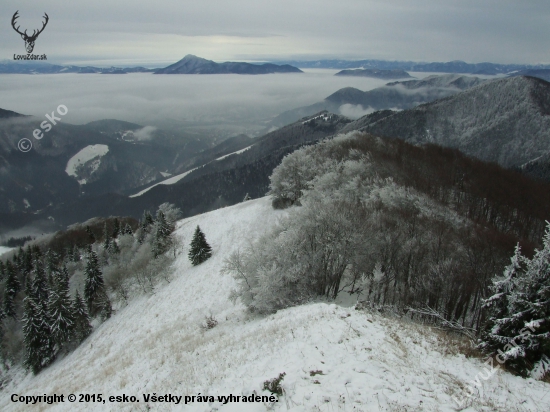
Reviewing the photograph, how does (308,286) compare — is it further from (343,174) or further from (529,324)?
(343,174)

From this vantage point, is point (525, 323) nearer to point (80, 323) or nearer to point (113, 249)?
point (80, 323)

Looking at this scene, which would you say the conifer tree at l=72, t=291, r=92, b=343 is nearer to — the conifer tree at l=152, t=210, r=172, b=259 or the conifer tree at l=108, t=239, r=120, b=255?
the conifer tree at l=152, t=210, r=172, b=259

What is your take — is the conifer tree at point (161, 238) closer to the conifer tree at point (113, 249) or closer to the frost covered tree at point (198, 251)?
the frost covered tree at point (198, 251)

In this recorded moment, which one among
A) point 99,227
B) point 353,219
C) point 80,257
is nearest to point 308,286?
point 353,219

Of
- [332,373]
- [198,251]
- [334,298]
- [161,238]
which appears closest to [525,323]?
[332,373]

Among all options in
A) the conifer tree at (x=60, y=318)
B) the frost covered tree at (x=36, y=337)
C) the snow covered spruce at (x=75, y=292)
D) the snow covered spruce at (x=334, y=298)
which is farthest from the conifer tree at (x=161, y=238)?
the frost covered tree at (x=36, y=337)

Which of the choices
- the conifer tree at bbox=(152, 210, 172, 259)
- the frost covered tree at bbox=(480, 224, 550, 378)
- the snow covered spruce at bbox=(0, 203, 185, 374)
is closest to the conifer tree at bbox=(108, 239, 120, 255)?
the snow covered spruce at bbox=(0, 203, 185, 374)
